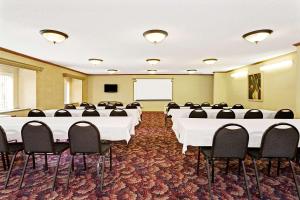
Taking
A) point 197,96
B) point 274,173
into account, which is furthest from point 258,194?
point 197,96

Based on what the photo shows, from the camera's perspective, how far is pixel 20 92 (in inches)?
266

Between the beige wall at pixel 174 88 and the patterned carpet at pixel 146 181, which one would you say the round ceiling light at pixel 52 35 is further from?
the beige wall at pixel 174 88

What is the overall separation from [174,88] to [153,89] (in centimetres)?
130

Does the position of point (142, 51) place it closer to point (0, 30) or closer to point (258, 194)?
point (0, 30)

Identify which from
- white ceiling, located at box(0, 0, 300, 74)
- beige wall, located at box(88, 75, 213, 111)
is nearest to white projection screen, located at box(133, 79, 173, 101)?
beige wall, located at box(88, 75, 213, 111)

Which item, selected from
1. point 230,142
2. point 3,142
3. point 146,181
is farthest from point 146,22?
point 3,142

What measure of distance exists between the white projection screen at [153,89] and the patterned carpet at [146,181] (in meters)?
8.12

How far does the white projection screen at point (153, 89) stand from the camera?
11.8m

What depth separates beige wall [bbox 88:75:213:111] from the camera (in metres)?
12.0

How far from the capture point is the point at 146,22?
326 centimetres

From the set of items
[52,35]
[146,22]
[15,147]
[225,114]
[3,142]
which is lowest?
[15,147]

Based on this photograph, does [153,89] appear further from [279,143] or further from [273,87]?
[279,143]

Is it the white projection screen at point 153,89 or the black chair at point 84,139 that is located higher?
the white projection screen at point 153,89

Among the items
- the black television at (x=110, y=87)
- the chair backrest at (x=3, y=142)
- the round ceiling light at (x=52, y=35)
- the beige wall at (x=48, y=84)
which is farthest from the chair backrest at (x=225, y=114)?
the black television at (x=110, y=87)
